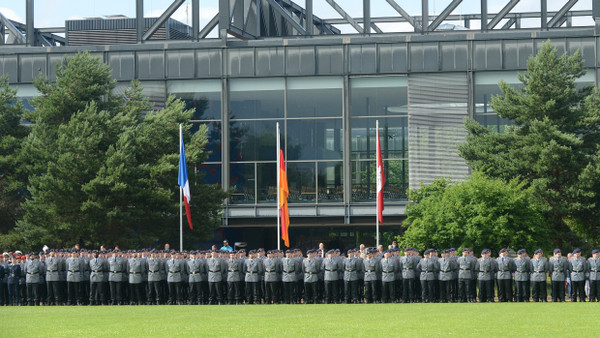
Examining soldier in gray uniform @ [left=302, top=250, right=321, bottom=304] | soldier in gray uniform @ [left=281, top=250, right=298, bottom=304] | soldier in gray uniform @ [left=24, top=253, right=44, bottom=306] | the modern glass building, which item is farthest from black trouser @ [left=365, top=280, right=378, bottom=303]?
the modern glass building

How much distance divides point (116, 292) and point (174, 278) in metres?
1.78

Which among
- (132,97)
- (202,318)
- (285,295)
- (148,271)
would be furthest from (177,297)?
(132,97)

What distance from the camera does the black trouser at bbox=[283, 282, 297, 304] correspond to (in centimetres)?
2670

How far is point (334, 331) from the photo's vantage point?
1669cm

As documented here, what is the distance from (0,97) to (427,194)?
55.9 feet

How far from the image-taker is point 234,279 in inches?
1065

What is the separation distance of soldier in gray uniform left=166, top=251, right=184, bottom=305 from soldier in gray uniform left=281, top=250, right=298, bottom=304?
2.89 meters

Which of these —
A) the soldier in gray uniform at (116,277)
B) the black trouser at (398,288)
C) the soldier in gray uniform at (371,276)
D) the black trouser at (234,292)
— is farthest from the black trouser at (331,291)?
the soldier in gray uniform at (116,277)

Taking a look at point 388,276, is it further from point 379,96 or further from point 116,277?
point 379,96

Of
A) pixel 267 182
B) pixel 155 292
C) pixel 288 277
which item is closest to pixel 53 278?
pixel 155 292

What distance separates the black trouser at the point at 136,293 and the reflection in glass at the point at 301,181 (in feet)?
49.0

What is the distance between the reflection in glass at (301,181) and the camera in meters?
42.2

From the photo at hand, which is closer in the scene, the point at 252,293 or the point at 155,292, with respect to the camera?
the point at 252,293

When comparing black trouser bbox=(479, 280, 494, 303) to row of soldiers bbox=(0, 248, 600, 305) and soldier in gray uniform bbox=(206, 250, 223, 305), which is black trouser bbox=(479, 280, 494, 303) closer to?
row of soldiers bbox=(0, 248, 600, 305)
